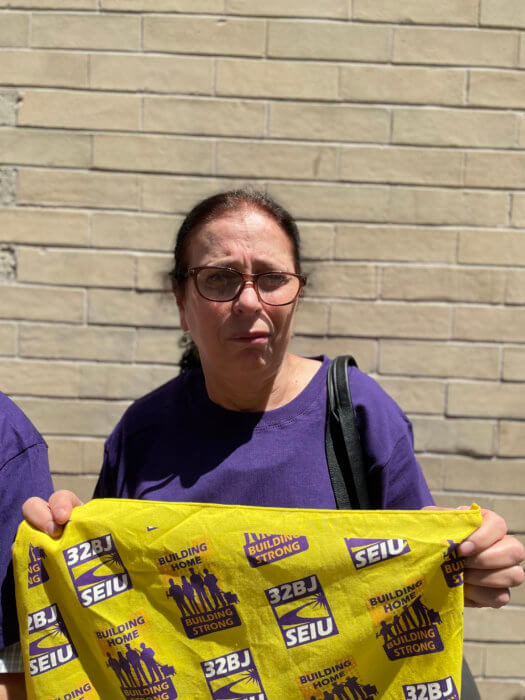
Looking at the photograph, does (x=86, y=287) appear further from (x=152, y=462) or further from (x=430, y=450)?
(x=430, y=450)

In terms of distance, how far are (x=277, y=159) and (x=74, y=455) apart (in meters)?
1.70

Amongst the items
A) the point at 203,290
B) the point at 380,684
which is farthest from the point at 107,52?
the point at 380,684

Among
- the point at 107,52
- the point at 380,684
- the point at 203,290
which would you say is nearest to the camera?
the point at 380,684

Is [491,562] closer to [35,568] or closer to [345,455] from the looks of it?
[345,455]

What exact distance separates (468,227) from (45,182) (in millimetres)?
1969

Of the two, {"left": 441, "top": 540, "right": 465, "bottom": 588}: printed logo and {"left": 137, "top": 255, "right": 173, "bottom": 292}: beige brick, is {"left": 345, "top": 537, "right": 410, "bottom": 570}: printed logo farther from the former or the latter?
{"left": 137, "top": 255, "right": 173, "bottom": 292}: beige brick

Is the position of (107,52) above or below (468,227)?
above

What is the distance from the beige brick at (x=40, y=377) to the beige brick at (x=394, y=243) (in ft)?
4.58

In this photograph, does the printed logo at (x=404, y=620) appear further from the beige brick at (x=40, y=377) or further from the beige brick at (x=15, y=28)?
the beige brick at (x=15, y=28)

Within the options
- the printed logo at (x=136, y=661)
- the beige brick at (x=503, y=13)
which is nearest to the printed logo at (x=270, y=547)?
the printed logo at (x=136, y=661)

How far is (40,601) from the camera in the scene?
1.58 meters

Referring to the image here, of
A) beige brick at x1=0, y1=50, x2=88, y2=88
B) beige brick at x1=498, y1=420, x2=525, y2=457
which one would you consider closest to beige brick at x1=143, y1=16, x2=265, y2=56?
beige brick at x1=0, y1=50, x2=88, y2=88

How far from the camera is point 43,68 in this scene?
2.87 metres

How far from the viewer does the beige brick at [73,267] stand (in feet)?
9.67
